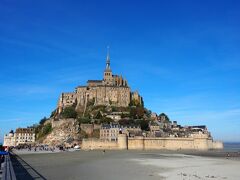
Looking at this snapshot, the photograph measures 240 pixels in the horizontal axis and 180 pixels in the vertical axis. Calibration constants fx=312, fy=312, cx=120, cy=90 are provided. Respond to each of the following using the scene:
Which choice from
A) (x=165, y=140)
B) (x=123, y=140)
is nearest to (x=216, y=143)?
(x=165, y=140)

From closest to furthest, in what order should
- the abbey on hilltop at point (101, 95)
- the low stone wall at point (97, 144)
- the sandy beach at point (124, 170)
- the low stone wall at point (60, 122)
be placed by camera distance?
the sandy beach at point (124, 170), the low stone wall at point (97, 144), the low stone wall at point (60, 122), the abbey on hilltop at point (101, 95)

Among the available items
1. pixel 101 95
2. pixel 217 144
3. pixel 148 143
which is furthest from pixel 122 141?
pixel 217 144

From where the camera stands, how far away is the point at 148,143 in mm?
75250

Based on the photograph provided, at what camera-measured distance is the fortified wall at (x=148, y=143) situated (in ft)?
241

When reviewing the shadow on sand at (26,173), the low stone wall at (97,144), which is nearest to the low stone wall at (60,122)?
the low stone wall at (97,144)

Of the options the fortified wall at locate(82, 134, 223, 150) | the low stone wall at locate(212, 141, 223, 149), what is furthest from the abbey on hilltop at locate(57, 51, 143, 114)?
the low stone wall at locate(212, 141, 223, 149)

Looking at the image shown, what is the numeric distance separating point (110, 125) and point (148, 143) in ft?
38.4

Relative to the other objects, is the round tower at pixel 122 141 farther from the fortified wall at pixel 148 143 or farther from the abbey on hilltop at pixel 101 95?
the abbey on hilltop at pixel 101 95

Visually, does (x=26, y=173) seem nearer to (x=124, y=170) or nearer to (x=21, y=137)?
(x=124, y=170)

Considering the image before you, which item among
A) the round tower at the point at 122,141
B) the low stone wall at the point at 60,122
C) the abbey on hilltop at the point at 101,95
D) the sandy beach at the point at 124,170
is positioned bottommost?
the sandy beach at the point at 124,170

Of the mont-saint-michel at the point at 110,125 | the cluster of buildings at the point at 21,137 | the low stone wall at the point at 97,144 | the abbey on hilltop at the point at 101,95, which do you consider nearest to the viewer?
the low stone wall at the point at 97,144

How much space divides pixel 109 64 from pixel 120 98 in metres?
19.9

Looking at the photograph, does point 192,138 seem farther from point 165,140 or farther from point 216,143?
point 216,143

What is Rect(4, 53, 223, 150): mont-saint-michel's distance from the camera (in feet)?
249
